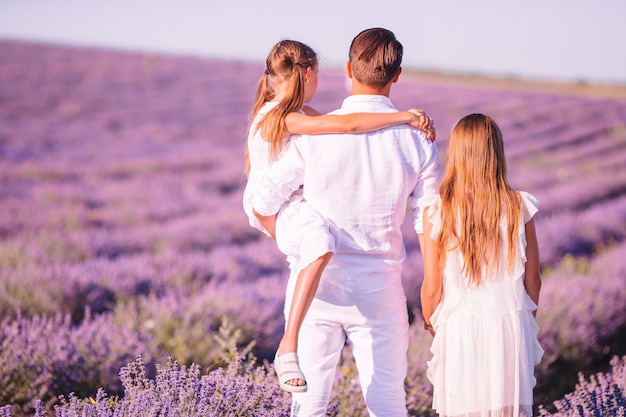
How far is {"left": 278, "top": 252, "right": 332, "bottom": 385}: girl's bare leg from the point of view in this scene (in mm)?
1779

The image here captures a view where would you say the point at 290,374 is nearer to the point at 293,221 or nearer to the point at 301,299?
the point at 301,299

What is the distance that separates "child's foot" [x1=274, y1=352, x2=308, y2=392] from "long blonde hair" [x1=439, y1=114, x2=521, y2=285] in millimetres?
627

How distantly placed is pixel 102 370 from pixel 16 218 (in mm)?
4413

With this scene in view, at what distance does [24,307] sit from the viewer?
12.3 ft

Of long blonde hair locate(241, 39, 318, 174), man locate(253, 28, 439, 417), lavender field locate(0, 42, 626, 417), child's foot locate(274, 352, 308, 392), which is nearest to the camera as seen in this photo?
child's foot locate(274, 352, 308, 392)

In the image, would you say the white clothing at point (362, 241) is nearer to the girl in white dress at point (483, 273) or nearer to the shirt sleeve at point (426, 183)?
the shirt sleeve at point (426, 183)

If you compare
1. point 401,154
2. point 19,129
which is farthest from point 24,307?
point 19,129

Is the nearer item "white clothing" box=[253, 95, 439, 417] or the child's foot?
the child's foot

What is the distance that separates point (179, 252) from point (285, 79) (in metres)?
4.26

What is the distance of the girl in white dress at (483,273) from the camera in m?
1.92

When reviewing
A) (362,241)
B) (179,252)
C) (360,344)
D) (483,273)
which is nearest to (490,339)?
(483,273)

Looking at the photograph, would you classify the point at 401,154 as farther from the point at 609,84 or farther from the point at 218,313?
the point at 609,84

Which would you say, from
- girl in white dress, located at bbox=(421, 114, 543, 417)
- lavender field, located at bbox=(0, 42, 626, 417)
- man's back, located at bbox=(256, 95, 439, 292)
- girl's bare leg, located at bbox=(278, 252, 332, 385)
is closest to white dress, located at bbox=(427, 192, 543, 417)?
girl in white dress, located at bbox=(421, 114, 543, 417)

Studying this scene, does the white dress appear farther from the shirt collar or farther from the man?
the shirt collar
